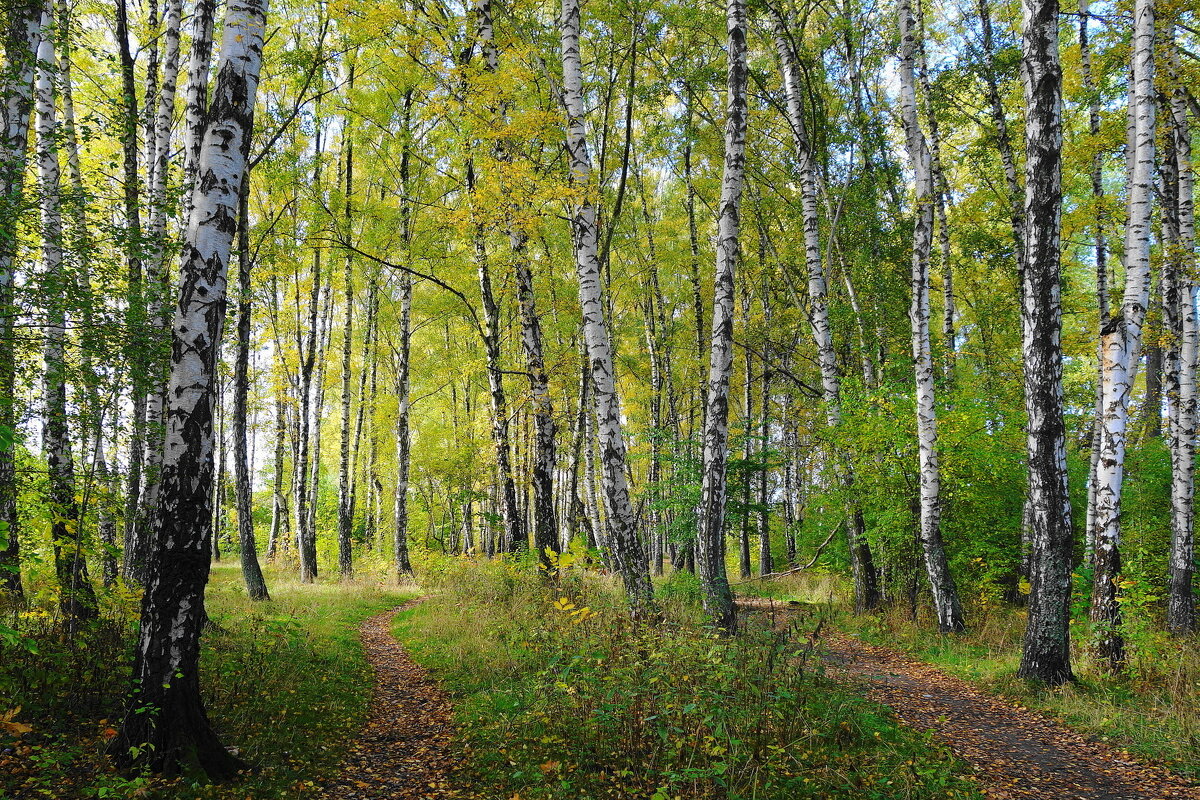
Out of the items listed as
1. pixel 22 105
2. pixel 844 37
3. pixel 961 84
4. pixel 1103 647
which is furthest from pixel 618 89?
pixel 1103 647

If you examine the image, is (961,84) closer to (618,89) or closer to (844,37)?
(844,37)

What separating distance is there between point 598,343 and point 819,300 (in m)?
5.67

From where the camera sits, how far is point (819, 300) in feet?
39.7

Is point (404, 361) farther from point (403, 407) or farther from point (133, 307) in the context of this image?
point (133, 307)

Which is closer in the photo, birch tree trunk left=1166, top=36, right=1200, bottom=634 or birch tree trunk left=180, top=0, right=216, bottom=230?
birch tree trunk left=180, top=0, right=216, bottom=230

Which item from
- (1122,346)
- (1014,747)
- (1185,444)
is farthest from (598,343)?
(1185,444)

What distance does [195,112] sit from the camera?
687cm

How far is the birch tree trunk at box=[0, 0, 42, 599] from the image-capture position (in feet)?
17.3

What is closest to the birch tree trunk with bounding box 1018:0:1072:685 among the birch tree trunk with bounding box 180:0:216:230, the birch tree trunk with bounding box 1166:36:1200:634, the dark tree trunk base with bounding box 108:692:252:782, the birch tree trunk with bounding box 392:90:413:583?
the birch tree trunk with bounding box 1166:36:1200:634

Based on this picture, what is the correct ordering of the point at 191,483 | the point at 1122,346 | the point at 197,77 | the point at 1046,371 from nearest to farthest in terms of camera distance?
the point at 191,483
the point at 197,77
the point at 1046,371
the point at 1122,346

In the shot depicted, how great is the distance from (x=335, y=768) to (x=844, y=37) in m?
16.3

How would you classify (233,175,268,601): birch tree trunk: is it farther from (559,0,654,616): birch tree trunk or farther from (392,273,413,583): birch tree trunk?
(559,0,654,616): birch tree trunk

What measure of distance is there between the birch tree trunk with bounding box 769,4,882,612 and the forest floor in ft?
13.9

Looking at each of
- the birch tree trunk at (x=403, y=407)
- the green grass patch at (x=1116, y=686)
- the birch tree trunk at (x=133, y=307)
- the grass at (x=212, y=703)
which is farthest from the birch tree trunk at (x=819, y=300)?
the birch tree trunk at (x=133, y=307)
